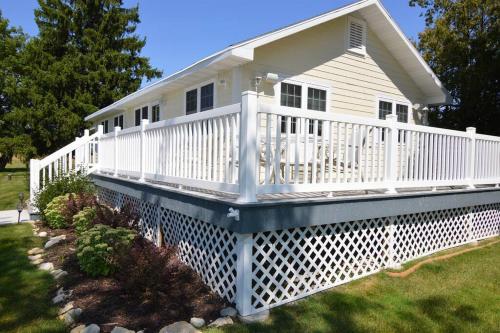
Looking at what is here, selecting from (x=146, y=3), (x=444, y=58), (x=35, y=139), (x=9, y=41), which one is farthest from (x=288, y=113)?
(x=9, y=41)

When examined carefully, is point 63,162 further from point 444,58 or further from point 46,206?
point 444,58

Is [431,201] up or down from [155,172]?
down

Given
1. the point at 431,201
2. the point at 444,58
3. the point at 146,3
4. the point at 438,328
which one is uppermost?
the point at 146,3

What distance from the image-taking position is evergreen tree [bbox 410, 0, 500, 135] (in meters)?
13.8

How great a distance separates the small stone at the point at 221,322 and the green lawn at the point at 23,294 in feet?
4.70

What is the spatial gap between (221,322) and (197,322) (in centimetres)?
23

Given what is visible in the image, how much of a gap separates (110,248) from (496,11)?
15706mm

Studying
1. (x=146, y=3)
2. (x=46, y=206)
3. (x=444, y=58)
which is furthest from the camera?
(x=146, y=3)

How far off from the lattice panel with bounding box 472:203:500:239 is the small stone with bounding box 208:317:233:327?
5535 millimetres

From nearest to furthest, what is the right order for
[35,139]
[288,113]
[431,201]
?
[288,113] < [431,201] < [35,139]

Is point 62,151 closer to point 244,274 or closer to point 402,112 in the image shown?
point 244,274

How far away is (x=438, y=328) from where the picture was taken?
12.4ft

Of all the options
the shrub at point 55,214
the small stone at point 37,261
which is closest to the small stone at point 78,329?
the small stone at point 37,261

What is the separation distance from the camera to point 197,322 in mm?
3697
